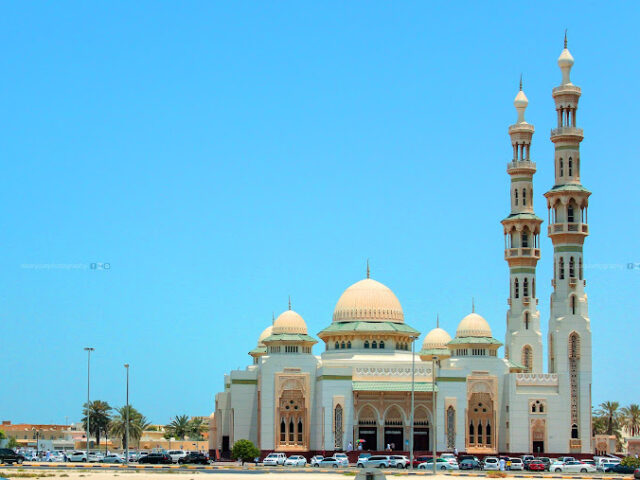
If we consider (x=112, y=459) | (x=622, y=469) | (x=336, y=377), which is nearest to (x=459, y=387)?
(x=336, y=377)

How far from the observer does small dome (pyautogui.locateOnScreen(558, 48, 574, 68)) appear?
103 meters

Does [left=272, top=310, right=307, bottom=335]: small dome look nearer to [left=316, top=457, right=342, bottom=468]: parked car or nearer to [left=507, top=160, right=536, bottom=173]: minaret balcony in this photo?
[left=316, top=457, right=342, bottom=468]: parked car

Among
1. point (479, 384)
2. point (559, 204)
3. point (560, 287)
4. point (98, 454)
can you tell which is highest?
point (559, 204)

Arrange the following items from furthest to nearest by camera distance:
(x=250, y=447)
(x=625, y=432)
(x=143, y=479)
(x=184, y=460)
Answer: (x=625, y=432)
(x=250, y=447)
(x=184, y=460)
(x=143, y=479)

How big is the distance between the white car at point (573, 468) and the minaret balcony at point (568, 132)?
1200 inches

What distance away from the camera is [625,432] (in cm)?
14625

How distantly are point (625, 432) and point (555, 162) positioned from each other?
55.1 metres

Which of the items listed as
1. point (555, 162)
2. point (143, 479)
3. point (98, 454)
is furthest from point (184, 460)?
point (555, 162)

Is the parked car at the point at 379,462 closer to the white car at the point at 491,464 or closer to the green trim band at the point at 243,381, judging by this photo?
the white car at the point at 491,464

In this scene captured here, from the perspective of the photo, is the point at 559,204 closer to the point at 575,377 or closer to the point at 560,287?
the point at 560,287

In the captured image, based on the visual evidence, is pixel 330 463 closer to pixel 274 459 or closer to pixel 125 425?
pixel 274 459

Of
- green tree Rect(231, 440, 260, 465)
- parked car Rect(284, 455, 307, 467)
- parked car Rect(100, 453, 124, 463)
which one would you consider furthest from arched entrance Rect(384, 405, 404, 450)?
parked car Rect(100, 453, 124, 463)

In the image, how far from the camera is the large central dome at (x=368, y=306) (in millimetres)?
107750

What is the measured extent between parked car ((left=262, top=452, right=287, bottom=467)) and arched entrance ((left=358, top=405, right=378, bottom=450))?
30.9 feet
